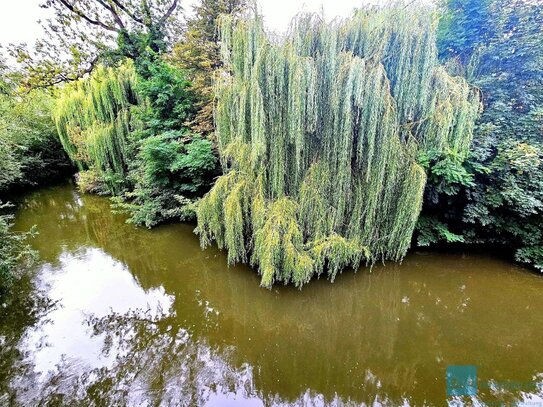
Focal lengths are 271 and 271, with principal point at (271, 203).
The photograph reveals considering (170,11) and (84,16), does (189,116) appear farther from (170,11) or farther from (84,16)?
(84,16)

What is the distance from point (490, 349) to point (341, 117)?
12.3 feet

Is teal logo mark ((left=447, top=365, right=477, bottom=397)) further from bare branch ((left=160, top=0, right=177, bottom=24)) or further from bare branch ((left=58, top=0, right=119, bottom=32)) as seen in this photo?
bare branch ((left=58, top=0, right=119, bottom=32))

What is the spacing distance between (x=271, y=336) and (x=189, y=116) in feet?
20.3

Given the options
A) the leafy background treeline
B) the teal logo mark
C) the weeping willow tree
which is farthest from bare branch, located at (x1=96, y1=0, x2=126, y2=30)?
the teal logo mark

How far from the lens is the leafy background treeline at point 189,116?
493cm

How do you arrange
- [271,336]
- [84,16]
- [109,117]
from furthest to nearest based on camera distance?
[109,117] → [84,16] → [271,336]

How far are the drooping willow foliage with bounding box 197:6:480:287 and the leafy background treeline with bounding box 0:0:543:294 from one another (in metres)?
0.19

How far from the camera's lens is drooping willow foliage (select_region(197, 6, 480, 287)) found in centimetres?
412

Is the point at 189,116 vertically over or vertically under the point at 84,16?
under

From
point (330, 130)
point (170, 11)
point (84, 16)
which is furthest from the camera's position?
point (170, 11)

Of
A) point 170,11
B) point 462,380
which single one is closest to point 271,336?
Result: point 462,380

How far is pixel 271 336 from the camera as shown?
388cm

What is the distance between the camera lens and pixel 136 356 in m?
3.55

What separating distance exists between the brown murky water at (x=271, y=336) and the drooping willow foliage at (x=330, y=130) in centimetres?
72
